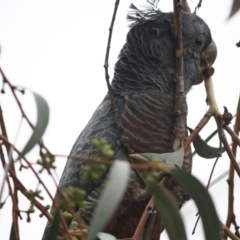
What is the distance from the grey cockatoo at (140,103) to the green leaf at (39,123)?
1.14 metres

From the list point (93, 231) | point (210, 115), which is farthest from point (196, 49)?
point (93, 231)

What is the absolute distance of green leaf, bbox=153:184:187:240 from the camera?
1389 millimetres

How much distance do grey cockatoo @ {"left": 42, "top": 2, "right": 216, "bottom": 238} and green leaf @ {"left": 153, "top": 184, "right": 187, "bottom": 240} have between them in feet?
3.55

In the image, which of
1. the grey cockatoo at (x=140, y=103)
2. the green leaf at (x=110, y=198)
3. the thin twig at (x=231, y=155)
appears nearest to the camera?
the green leaf at (x=110, y=198)

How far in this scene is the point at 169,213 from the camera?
1.43 meters

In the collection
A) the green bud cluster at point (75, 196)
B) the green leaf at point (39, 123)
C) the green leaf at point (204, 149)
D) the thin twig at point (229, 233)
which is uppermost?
the green leaf at point (39, 123)

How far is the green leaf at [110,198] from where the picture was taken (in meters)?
1.21

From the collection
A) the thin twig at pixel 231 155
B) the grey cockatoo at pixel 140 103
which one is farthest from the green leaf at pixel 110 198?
the grey cockatoo at pixel 140 103

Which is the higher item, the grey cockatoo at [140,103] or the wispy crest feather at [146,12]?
the wispy crest feather at [146,12]

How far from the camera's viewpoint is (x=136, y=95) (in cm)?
325

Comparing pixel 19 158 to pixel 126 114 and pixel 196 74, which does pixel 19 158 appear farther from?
pixel 196 74

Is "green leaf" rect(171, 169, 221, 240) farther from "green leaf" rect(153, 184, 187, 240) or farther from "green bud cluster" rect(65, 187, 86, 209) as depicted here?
"green bud cluster" rect(65, 187, 86, 209)

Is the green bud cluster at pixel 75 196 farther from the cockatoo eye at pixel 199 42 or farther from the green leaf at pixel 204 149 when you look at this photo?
the cockatoo eye at pixel 199 42

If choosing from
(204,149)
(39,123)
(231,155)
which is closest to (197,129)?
(231,155)
